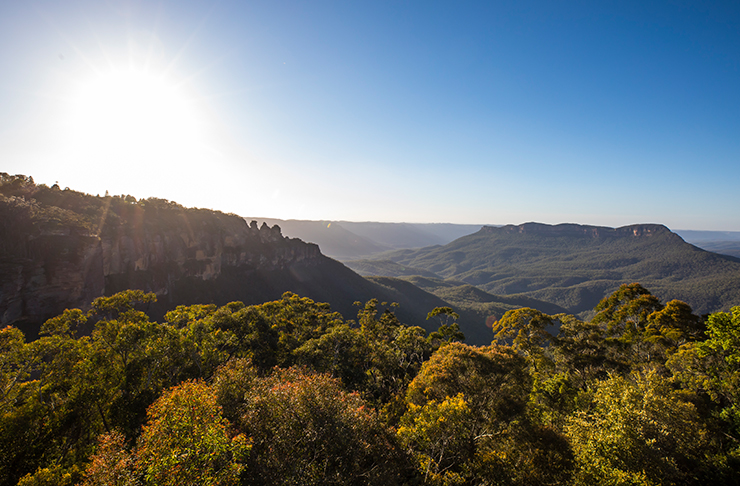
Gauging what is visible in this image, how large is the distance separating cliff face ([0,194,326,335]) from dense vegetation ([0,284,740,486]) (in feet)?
116

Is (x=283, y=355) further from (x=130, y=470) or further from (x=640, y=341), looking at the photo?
(x=640, y=341)

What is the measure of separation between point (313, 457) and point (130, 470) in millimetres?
7367

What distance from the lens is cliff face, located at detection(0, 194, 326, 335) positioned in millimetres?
42438

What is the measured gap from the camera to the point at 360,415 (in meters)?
13.8

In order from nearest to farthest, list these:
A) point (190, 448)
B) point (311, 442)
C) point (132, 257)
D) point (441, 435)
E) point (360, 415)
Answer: point (190, 448) → point (311, 442) → point (360, 415) → point (441, 435) → point (132, 257)

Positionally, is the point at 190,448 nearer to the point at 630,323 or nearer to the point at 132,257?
the point at 630,323

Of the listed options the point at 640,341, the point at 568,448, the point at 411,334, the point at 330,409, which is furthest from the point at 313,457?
the point at 640,341

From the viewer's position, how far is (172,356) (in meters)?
23.3

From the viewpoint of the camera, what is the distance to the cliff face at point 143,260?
139ft

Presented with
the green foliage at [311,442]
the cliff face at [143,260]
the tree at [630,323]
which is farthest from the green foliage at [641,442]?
the cliff face at [143,260]

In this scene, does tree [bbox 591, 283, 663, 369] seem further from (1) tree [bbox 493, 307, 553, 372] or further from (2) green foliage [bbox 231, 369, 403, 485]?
(2) green foliage [bbox 231, 369, 403, 485]

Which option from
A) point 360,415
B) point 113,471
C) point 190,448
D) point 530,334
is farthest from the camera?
point 530,334

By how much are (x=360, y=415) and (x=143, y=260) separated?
7618cm

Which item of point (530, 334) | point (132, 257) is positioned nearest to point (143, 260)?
point (132, 257)
